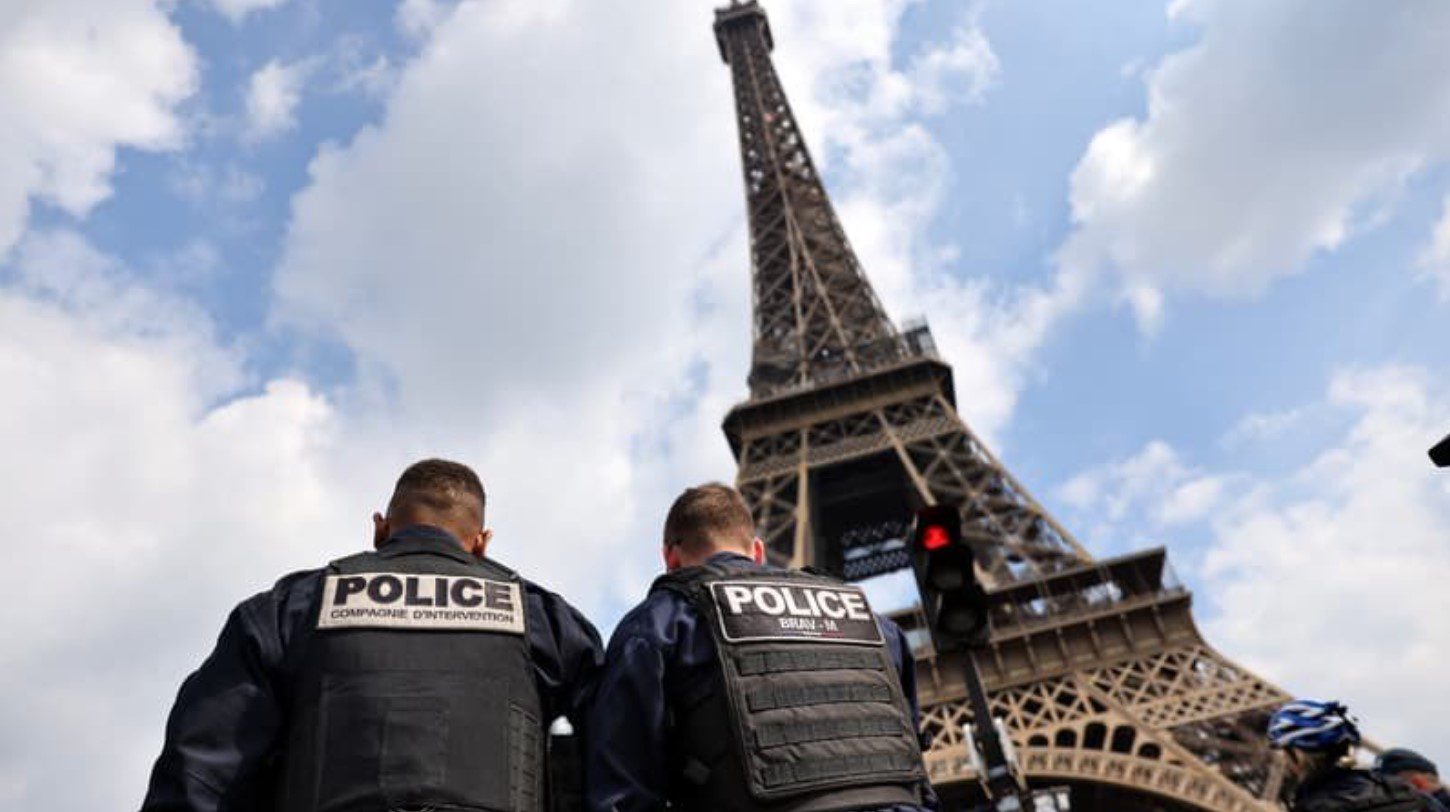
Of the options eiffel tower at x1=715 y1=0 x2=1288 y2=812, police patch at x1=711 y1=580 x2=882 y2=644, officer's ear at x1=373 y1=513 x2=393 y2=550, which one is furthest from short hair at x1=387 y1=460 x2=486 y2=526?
eiffel tower at x1=715 y1=0 x2=1288 y2=812

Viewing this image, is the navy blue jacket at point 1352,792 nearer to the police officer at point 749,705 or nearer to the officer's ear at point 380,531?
the police officer at point 749,705

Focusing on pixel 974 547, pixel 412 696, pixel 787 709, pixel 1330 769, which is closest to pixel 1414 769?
pixel 1330 769

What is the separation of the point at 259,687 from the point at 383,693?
1.16ft

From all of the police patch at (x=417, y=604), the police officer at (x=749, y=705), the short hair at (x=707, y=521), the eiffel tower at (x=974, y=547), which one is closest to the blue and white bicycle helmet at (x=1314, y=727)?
the police officer at (x=749, y=705)

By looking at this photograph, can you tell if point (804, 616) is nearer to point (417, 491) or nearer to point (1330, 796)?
point (417, 491)

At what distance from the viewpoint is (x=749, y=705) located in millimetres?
3051

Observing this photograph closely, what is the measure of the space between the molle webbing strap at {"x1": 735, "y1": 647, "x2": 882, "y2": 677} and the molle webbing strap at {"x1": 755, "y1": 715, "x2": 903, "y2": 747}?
0.19 metres

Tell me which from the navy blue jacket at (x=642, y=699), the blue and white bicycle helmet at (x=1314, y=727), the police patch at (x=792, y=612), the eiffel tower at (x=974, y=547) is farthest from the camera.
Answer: the eiffel tower at (x=974, y=547)

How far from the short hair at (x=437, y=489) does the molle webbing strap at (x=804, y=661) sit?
1141mm

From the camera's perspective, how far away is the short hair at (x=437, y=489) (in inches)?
139

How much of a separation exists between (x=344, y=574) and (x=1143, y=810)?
2253cm

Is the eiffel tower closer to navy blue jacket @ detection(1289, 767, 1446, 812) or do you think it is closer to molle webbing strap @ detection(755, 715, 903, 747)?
navy blue jacket @ detection(1289, 767, 1446, 812)

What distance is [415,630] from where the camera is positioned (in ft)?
9.79

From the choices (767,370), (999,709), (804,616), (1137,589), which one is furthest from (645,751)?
(767,370)
